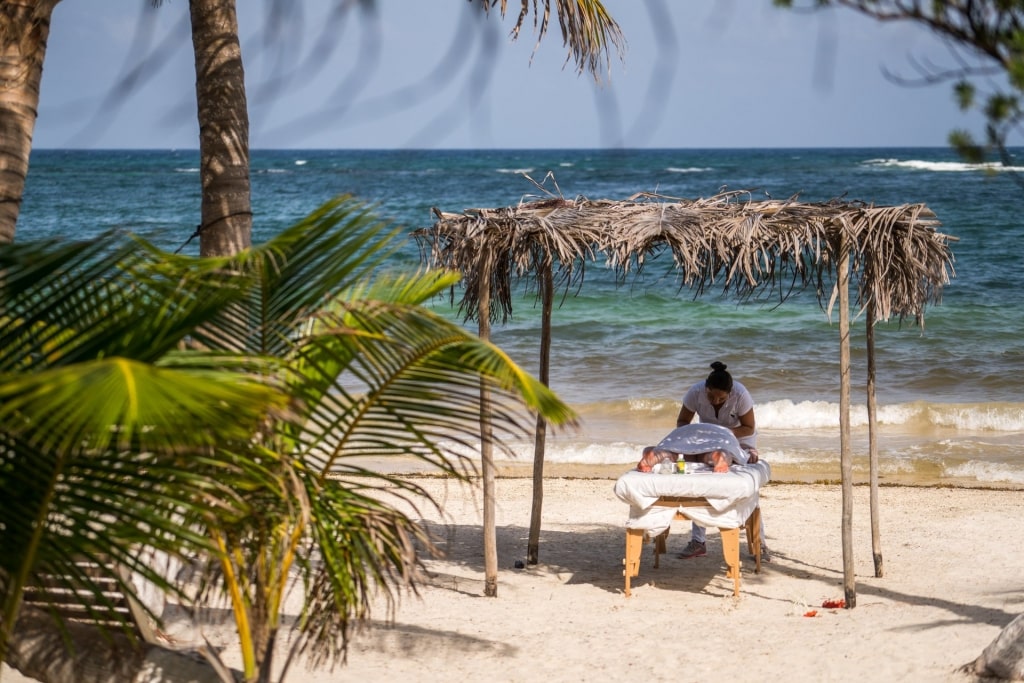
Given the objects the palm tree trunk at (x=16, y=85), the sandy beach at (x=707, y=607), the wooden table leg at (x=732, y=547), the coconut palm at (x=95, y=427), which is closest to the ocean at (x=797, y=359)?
the coconut palm at (x=95, y=427)

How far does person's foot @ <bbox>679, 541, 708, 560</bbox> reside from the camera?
6383 mm

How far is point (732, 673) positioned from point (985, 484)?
4793 millimetres

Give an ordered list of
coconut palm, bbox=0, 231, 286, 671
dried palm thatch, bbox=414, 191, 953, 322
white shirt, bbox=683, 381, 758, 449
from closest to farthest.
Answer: coconut palm, bbox=0, 231, 286, 671 → dried palm thatch, bbox=414, 191, 953, 322 → white shirt, bbox=683, 381, 758, 449

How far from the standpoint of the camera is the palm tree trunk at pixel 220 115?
4.61 m

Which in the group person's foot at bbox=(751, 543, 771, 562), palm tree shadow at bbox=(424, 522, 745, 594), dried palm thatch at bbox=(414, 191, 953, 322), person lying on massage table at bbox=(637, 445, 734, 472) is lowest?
palm tree shadow at bbox=(424, 522, 745, 594)

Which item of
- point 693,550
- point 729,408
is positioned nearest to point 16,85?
point 729,408

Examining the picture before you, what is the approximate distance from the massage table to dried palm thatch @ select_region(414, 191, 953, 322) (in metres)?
0.98

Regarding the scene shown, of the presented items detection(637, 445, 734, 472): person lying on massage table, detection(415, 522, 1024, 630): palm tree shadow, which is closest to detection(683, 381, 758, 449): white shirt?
detection(637, 445, 734, 472): person lying on massage table

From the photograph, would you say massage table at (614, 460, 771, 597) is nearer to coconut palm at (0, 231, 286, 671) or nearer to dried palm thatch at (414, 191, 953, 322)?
dried palm thatch at (414, 191, 953, 322)

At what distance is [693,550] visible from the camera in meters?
6.40

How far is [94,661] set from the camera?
3.02 meters

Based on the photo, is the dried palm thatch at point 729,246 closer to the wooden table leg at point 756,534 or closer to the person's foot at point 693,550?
the wooden table leg at point 756,534

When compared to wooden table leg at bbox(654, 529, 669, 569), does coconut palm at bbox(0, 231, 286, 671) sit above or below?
above

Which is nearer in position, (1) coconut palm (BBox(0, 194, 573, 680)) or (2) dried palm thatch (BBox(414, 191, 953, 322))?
(1) coconut palm (BBox(0, 194, 573, 680))
